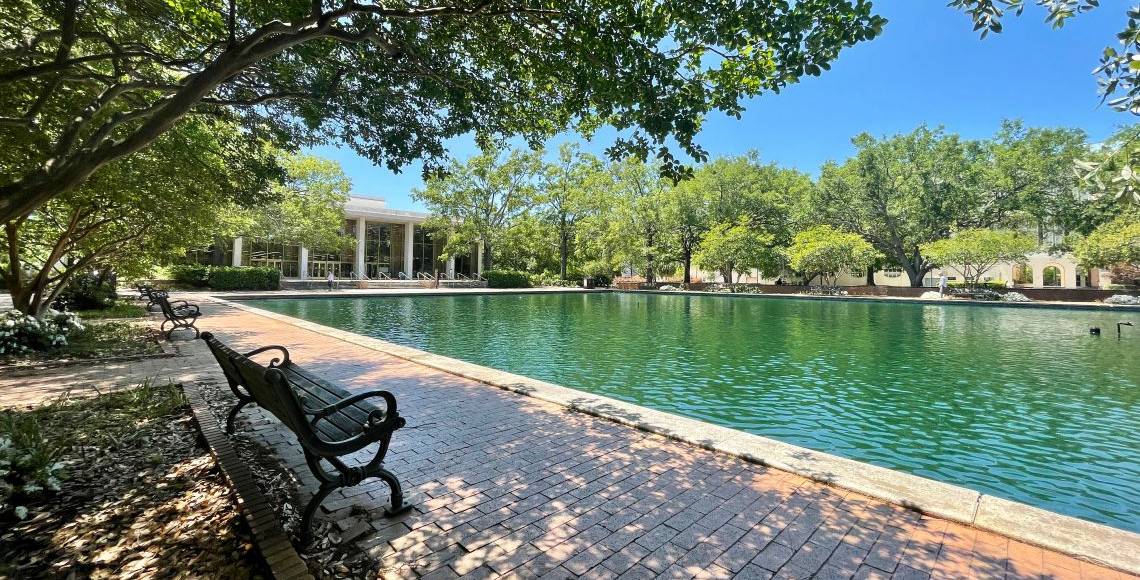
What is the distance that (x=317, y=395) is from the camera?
336 cm

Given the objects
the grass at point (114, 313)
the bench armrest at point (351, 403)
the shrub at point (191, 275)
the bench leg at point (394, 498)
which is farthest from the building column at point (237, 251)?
the bench leg at point (394, 498)

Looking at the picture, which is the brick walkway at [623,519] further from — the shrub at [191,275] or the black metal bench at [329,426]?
the shrub at [191,275]

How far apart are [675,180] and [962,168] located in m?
36.4

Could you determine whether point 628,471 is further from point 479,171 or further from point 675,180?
point 479,171

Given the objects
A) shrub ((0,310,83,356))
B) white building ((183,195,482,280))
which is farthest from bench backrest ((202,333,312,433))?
white building ((183,195,482,280))

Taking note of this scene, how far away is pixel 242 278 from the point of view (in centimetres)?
2747

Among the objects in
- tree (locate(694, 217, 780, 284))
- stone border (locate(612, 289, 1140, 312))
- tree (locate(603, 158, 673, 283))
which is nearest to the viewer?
stone border (locate(612, 289, 1140, 312))

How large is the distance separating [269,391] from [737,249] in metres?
34.4

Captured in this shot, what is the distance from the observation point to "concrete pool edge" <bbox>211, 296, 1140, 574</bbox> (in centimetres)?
250

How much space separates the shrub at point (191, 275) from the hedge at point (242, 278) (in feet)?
0.83


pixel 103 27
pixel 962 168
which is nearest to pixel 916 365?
pixel 103 27

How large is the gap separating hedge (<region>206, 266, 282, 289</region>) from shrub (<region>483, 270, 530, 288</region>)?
13647 mm

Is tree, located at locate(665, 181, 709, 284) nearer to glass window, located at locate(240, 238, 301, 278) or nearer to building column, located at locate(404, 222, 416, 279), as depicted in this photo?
building column, located at locate(404, 222, 416, 279)

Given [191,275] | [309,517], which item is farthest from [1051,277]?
[191,275]
